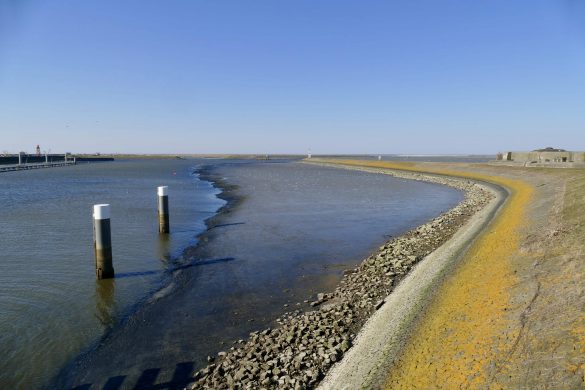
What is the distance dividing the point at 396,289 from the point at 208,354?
5583mm

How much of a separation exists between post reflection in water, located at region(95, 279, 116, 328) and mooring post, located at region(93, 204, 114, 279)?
1.19 ft

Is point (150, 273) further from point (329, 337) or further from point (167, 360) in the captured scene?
point (329, 337)

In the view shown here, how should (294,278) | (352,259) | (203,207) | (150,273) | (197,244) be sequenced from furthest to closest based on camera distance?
(203,207)
(197,244)
(352,259)
(150,273)
(294,278)

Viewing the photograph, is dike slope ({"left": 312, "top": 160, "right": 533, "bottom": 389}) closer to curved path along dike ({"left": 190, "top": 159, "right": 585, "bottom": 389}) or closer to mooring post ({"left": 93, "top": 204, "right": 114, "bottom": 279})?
curved path along dike ({"left": 190, "top": 159, "right": 585, "bottom": 389})

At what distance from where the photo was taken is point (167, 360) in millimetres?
8195

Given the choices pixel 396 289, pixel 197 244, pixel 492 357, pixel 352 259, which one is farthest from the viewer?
pixel 197 244

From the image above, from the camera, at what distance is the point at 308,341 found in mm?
8227

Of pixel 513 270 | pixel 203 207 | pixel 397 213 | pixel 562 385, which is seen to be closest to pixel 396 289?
pixel 513 270

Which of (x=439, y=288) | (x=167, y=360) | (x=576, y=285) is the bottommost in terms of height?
(x=167, y=360)

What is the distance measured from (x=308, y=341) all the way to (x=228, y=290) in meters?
4.77

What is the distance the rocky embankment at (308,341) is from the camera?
23.2 feet

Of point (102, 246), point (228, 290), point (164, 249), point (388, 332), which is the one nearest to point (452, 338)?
point (388, 332)

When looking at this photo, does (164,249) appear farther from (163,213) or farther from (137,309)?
(137,309)

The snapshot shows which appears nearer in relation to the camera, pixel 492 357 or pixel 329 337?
pixel 492 357
